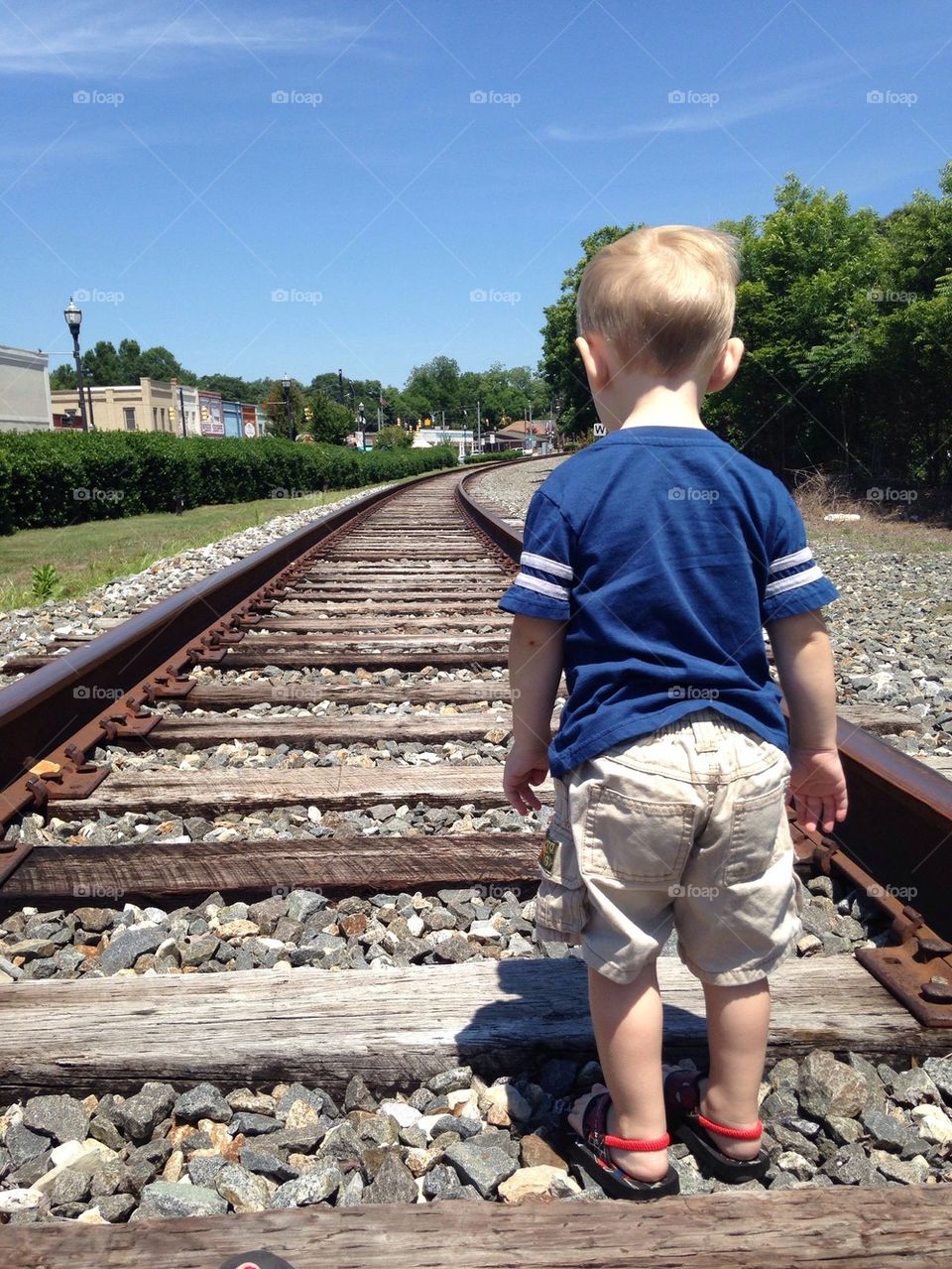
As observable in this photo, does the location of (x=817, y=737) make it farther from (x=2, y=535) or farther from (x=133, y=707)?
(x=2, y=535)

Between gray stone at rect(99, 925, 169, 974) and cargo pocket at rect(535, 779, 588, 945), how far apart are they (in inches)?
38.6

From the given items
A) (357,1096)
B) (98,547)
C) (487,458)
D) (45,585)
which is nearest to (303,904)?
(357,1096)

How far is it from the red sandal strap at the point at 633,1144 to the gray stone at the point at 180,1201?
1.77ft

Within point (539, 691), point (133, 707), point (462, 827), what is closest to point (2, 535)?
point (133, 707)

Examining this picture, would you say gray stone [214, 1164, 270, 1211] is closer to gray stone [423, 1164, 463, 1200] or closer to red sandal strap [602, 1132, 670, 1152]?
gray stone [423, 1164, 463, 1200]

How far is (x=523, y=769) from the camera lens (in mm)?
1593

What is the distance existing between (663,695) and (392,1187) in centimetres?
79

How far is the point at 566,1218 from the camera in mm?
1250

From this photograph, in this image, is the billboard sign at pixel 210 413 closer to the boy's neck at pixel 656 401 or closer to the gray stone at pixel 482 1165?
the boy's neck at pixel 656 401

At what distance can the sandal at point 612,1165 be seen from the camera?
4.71ft

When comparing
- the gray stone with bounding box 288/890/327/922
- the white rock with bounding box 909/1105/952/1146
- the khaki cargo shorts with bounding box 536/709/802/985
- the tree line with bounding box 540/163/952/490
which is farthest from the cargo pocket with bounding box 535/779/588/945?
the tree line with bounding box 540/163/952/490

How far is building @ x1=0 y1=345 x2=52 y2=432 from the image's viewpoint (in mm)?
49812

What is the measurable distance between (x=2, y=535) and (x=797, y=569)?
49.4 feet

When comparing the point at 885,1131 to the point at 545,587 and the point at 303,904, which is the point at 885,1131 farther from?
the point at 303,904
